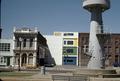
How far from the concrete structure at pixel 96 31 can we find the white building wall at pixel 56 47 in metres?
64.4

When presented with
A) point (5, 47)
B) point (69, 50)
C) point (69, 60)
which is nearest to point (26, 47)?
point (5, 47)

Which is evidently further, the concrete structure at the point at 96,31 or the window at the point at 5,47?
the window at the point at 5,47

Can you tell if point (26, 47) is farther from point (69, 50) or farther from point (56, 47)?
point (69, 50)

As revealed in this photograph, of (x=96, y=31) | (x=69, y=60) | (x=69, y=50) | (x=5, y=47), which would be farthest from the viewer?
(x=69, y=50)

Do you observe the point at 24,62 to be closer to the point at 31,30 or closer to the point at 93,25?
the point at 31,30

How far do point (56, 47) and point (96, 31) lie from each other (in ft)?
214

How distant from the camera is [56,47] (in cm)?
10050

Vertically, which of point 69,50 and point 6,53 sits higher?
point 69,50

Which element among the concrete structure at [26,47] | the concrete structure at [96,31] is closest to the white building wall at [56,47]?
the concrete structure at [26,47]

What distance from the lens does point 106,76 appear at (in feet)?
103

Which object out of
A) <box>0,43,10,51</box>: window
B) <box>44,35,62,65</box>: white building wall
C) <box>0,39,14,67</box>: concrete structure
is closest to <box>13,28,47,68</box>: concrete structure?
<box>0,39,14,67</box>: concrete structure

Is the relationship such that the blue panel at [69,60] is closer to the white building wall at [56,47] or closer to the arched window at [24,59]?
the white building wall at [56,47]

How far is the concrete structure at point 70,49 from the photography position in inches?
3925

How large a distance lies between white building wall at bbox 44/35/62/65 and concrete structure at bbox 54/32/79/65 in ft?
4.53
